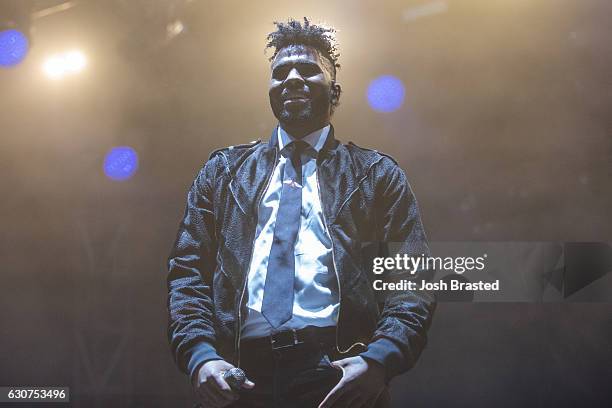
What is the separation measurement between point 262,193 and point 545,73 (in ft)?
3.95

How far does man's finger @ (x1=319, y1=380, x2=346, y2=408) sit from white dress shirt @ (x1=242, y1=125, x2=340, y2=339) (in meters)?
0.19

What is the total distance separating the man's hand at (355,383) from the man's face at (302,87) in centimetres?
83

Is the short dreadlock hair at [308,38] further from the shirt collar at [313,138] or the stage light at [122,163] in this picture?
the stage light at [122,163]

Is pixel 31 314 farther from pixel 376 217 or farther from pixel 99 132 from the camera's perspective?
pixel 376 217

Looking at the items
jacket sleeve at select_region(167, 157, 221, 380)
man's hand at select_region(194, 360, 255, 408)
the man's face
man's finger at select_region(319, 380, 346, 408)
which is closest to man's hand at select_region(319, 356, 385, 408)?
man's finger at select_region(319, 380, 346, 408)

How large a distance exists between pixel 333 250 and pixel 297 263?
12cm

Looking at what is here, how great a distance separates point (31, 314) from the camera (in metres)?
2.57

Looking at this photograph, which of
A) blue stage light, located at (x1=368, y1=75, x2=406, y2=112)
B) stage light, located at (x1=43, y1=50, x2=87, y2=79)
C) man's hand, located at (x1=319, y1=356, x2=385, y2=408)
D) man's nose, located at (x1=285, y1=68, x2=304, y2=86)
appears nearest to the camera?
man's hand, located at (x1=319, y1=356, x2=385, y2=408)

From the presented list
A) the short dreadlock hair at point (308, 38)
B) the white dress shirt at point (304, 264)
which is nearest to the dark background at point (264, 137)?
the short dreadlock hair at point (308, 38)

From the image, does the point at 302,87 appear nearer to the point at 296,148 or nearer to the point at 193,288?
the point at 296,148

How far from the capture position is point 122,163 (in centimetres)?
263

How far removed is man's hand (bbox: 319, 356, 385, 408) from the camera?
78.8 inches

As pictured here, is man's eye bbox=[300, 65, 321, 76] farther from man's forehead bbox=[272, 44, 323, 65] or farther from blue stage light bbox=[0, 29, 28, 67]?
blue stage light bbox=[0, 29, 28, 67]

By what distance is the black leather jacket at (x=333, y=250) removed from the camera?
Result: 2084mm
